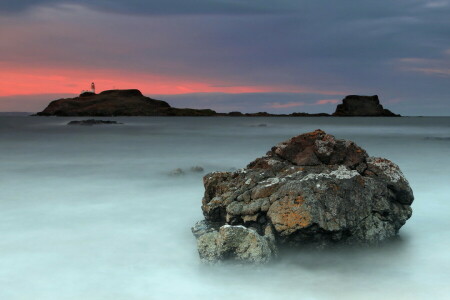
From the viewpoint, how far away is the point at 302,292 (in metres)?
4.64

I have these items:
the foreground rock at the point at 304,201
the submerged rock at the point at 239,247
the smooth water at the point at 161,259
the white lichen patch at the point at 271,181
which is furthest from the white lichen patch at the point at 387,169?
the submerged rock at the point at 239,247

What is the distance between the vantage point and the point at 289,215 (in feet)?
17.5

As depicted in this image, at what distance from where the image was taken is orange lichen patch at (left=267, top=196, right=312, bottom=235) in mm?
5281

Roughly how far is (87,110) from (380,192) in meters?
187

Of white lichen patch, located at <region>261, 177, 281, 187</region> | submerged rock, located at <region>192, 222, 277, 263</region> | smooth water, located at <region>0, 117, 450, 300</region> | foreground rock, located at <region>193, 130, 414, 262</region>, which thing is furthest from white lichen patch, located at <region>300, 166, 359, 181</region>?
submerged rock, located at <region>192, 222, 277, 263</region>

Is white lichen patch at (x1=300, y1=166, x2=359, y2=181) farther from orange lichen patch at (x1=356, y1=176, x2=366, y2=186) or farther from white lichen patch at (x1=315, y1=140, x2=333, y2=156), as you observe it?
white lichen patch at (x1=315, y1=140, x2=333, y2=156)

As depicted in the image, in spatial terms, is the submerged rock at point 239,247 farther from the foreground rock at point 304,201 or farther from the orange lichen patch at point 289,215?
the orange lichen patch at point 289,215

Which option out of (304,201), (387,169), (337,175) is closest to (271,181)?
(304,201)

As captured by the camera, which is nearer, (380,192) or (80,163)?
(380,192)

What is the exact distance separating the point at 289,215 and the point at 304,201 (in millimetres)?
246

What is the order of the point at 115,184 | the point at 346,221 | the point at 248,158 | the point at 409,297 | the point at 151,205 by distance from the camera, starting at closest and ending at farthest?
1. the point at 409,297
2. the point at 346,221
3. the point at 151,205
4. the point at 115,184
5. the point at 248,158

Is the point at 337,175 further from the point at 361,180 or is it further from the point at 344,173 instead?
the point at 361,180

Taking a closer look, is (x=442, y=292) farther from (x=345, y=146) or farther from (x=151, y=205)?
(x=151, y=205)

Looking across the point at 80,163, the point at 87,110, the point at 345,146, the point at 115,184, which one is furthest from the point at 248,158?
the point at 87,110
